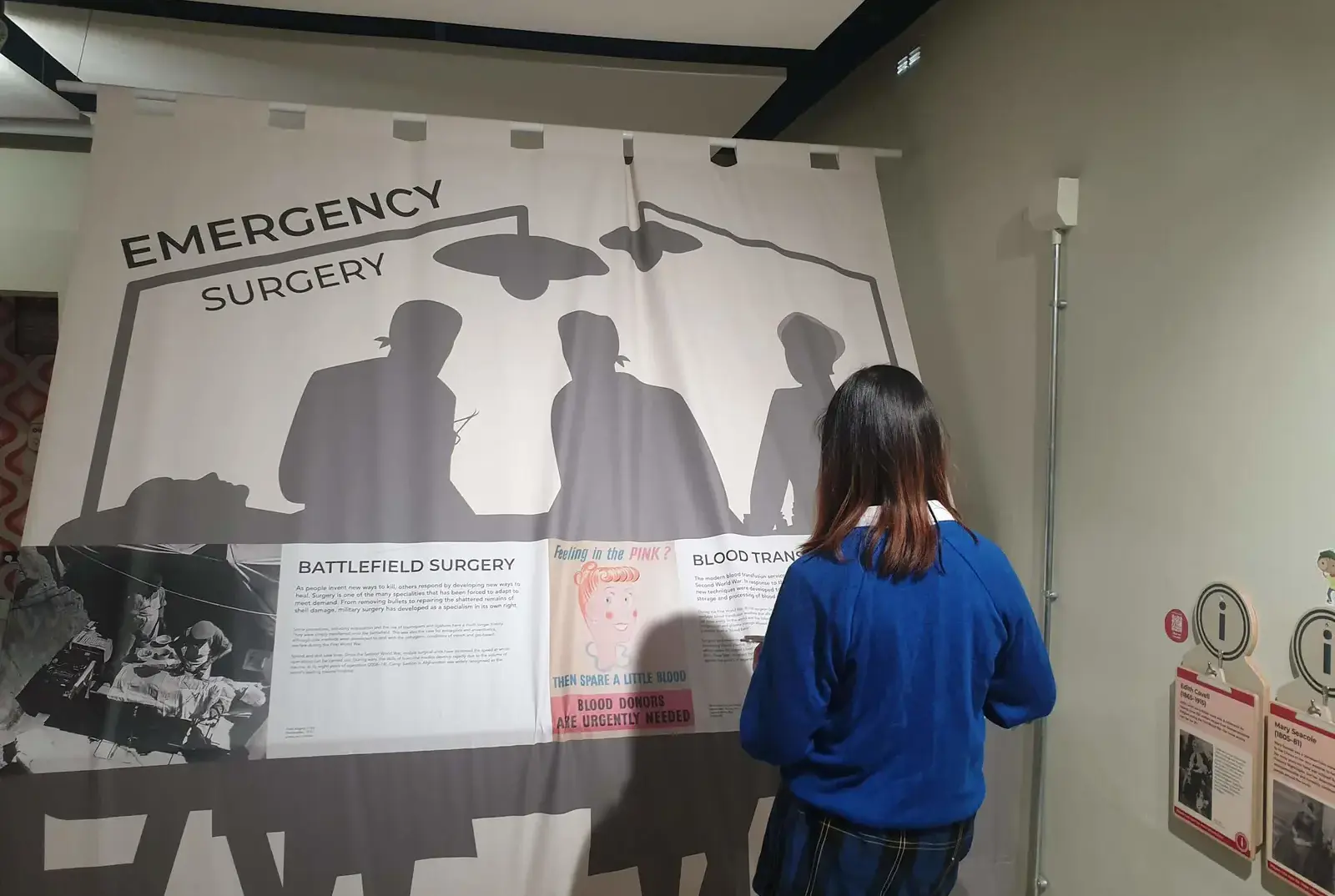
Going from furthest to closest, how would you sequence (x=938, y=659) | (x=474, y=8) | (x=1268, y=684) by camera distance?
(x=474, y=8), (x=1268, y=684), (x=938, y=659)

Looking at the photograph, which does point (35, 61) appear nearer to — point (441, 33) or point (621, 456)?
point (441, 33)

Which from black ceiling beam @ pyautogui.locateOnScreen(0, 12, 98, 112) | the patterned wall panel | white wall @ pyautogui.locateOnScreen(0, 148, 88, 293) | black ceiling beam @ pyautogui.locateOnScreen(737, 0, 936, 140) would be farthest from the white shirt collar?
the patterned wall panel

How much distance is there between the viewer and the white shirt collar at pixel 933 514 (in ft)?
3.36

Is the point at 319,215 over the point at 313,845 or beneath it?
over

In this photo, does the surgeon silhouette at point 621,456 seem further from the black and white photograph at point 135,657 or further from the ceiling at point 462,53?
the ceiling at point 462,53

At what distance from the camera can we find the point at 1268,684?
1193 millimetres

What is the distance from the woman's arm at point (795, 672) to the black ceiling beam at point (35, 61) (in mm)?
2099

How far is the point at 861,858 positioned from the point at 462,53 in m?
2.12

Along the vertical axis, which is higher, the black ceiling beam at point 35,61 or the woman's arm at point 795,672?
the black ceiling beam at point 35,61

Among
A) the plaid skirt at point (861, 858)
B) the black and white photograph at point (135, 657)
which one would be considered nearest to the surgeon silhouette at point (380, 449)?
the black and white photograph at point (135, 657)

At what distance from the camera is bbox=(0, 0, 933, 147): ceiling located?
187 centimetres

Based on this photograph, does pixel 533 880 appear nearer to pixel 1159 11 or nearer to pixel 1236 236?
pixel 1236 236

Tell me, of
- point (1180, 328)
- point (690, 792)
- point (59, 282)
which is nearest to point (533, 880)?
point (690, 792)

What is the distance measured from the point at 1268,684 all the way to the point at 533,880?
125 centimetres
